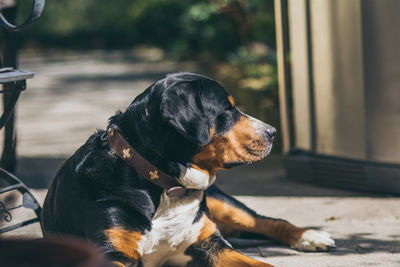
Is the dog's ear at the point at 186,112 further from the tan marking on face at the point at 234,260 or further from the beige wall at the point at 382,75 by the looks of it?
the beige wall at the point at 382,75

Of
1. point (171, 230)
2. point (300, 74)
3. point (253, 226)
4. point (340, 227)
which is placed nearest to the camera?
point (171, 230)

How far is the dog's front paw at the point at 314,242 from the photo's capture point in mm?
4062

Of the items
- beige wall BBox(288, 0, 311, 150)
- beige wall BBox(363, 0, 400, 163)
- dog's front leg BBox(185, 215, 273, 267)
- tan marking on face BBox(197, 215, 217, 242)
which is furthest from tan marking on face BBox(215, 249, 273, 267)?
beige wall BBox(288, 0, 311, 150)

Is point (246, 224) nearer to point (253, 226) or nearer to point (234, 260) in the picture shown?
point (253, 226)

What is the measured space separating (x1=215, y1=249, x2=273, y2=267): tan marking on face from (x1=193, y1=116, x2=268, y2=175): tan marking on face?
1.54 ft

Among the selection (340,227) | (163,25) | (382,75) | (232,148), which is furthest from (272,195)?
(163,25)

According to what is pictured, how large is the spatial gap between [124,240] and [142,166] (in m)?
0.40

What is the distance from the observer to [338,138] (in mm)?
5750

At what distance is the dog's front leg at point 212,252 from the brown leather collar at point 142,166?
1.18 feet

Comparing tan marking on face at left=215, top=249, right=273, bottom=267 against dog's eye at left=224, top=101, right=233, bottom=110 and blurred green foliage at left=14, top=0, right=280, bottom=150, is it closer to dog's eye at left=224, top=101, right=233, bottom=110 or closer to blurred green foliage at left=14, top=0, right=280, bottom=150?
dog's eye at left=224, top=101, right=233, bottom=110

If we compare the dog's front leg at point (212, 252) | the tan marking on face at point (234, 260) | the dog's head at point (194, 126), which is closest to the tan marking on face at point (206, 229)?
the dog's front leg at point (212, 252)

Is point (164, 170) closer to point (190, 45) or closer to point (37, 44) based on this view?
point (190, 45)

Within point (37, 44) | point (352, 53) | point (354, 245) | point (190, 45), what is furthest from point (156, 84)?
point (37, 44)

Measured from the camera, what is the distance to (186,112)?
10.6ft
